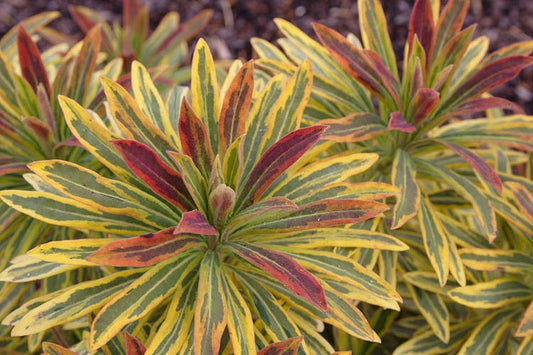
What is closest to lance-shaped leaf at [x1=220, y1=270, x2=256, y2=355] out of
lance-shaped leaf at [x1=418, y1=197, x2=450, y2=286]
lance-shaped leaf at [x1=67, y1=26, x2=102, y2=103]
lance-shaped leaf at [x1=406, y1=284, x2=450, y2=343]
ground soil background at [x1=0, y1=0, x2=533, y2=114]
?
lance-shaped leaf at [x1=418, y1=197, x2=450, y2=286]

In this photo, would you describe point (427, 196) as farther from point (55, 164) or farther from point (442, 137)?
point (55, 164)

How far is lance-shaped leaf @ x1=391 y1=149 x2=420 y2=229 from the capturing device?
52.3 inches

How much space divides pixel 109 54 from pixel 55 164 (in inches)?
51.5

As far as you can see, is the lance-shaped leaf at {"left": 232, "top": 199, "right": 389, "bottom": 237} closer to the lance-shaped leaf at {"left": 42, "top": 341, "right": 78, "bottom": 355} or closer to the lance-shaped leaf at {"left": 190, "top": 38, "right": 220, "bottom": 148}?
the lance-shaped leaf at {"left": 190, "top": 38, "right": 220, "bottom": 148}

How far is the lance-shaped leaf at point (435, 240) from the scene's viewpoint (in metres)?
1.37

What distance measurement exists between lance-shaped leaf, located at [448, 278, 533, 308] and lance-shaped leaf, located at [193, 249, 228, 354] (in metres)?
0.58

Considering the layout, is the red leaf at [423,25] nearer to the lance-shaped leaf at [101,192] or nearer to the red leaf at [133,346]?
the lance-shaped leaf at [101,192]

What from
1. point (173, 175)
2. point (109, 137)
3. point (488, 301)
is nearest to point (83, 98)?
point (109, 137)

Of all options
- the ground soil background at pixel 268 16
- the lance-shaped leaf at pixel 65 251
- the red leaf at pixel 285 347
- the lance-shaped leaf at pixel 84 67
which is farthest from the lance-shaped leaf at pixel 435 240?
the ground soil background at pixel 268 16

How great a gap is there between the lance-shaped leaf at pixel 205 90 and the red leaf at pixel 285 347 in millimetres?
441

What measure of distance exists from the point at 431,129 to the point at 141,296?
88 centimetres

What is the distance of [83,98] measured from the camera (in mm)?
1572

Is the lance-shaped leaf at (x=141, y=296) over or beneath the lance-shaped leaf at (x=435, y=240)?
beneath

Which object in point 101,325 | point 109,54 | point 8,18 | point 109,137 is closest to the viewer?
point 101,325
